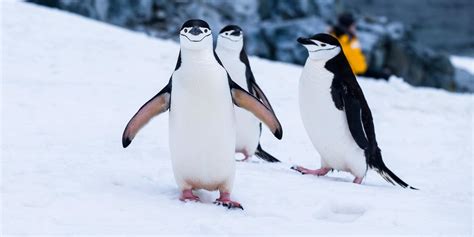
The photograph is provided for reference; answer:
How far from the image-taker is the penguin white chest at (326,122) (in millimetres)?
4605

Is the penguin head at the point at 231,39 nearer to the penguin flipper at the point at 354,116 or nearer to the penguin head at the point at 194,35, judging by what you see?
the penguin flipper at the point at 354,116

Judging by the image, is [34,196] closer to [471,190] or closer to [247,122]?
[247,122]

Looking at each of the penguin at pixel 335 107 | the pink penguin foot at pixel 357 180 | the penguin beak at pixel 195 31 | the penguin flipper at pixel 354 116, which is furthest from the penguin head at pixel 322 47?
the penguin beak at pixel 195 31

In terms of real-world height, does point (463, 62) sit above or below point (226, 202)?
below

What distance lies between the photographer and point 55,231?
3016 millimetres

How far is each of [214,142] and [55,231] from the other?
36.8 inches

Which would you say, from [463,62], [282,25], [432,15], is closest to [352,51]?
[282,25]

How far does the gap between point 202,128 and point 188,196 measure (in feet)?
1.15

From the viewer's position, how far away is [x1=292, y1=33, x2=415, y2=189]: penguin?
4.59 m

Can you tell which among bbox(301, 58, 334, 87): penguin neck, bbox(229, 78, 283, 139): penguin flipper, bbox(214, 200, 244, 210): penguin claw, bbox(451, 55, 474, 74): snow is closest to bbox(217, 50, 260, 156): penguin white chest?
bbox(301, 58, 334, 87): penguin neck

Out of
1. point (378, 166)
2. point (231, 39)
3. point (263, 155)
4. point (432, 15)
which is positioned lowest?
point (432, 15)

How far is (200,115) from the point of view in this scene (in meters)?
3.59

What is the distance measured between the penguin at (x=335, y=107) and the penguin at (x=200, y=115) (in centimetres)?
96

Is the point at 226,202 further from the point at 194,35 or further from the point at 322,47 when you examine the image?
the point at 322,47
